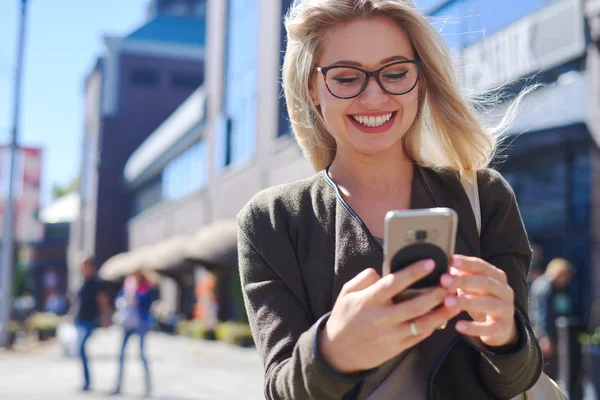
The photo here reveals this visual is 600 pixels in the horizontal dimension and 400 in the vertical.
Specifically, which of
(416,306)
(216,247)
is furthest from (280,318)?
(216,247)

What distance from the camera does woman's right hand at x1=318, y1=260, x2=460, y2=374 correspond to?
1265mm

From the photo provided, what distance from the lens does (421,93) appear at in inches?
75.8

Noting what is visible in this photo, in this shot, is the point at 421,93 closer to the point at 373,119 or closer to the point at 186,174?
the point at 373,119

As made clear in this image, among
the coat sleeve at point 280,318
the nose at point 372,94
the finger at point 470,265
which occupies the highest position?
the nose at point 372,94

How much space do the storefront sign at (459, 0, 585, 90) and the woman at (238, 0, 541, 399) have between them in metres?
9.71

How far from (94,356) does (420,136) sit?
1866 centimetres

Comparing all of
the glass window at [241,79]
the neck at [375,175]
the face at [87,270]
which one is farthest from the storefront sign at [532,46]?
the glass window at [241,79]

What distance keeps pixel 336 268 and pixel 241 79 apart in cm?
2547

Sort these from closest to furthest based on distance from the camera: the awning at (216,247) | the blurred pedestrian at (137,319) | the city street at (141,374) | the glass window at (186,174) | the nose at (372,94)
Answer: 1. the nose at (372,94)
2. the blurred pedestrian at (137,319)
3. the city street at (141,374)
4. the awning at (216,247)
5. the glass window at (186,174)

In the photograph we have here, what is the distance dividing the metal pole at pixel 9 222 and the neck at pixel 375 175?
2044cm

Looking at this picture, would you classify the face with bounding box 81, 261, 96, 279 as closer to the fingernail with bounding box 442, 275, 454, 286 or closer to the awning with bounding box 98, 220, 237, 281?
the awning with bounding box 98, 220, 237, 281

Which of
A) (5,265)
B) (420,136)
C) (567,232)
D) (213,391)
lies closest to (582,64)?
(567,232)

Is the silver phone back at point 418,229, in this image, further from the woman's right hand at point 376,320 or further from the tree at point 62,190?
the tree at point 62,190

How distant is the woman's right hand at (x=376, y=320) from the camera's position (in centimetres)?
126
